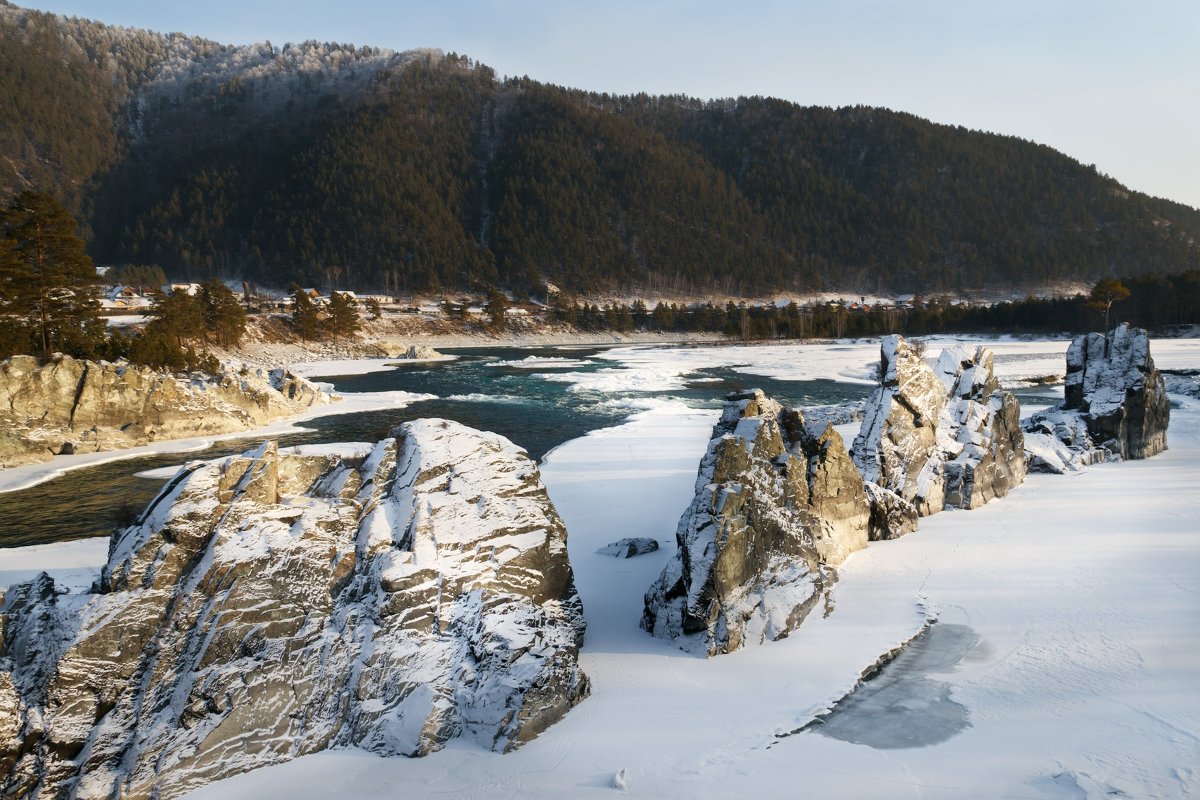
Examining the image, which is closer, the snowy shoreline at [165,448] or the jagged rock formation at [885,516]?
the jagged rock formation at [885,516]

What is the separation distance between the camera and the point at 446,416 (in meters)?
30.6

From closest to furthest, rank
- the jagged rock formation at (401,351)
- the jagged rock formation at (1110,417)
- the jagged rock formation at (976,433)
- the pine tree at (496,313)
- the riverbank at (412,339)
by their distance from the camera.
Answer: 1. the jagged rock formation at (976,433)
2. the jagged rock formation at (1110,417)
3. the riverbank at (412,339)
4. the jagged rock formation at (401,351)
5. the pine tree at (496,313)

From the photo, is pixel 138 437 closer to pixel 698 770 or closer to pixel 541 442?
pixel 541 442

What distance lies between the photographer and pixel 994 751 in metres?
6.45

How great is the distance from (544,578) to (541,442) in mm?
17029

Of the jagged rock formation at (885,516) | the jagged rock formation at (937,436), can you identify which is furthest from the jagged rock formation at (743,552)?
the jagged rock formation at (937,436)

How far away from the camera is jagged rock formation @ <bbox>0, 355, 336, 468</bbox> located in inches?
856

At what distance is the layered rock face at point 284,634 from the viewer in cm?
586

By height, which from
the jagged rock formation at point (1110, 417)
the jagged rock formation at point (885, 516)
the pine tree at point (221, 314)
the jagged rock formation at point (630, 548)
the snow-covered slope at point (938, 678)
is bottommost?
the snow-covered slope at point (938, 678)

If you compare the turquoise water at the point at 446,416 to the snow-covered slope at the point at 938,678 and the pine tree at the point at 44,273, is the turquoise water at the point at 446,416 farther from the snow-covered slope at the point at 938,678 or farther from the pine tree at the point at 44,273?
the snow-covered slope at the point at 938,678

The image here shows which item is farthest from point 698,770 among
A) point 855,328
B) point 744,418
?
point 855,328

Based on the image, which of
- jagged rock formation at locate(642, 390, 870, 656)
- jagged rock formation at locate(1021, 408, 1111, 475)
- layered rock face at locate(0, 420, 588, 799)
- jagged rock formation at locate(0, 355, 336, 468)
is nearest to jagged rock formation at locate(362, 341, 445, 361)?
jagged rock formation at locate(0, 355, 336, 468)

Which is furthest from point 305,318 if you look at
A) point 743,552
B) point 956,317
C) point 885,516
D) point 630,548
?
point 956,317

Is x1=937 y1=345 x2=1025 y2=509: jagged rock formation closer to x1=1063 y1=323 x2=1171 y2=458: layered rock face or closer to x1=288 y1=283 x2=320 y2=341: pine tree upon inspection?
x1=1063 y1=323 x2=1171 y2=458: layered rock face
